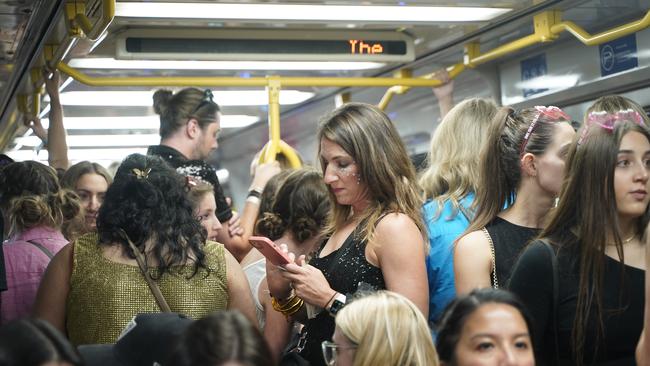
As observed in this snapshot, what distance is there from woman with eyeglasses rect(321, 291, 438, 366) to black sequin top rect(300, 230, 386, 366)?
0.67 meters

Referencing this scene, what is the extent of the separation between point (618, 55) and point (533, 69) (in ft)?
2.93

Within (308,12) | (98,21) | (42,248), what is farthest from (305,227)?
(308,12)

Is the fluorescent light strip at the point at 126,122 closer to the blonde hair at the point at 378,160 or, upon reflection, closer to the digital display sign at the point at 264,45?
the digital display sign at the point at 264,45

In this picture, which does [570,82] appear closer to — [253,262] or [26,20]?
[253,262]

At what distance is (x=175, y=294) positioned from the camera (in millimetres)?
3506

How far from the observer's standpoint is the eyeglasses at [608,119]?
3.08 m

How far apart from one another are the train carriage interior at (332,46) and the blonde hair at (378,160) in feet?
4.79

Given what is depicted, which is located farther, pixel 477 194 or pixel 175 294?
pixel 477 194

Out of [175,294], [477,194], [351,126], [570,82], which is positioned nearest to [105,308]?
[175,294]

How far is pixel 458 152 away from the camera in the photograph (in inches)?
164

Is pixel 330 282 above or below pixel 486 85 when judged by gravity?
below

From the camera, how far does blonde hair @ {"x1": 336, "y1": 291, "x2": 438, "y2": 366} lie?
2.64 m

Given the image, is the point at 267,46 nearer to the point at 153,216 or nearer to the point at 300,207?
the point at 300,207

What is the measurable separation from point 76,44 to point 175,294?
276cm
